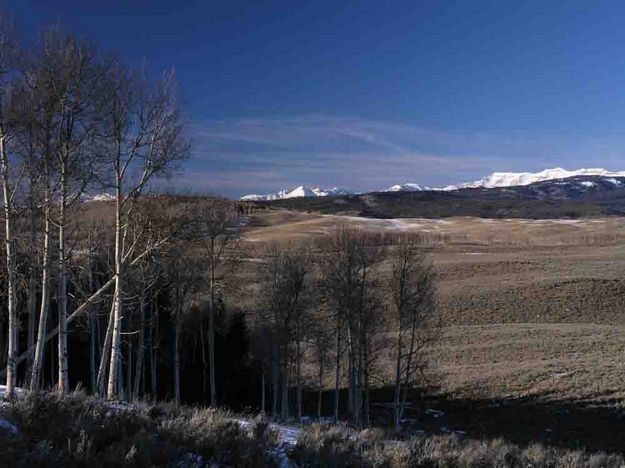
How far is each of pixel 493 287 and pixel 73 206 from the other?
47.2m

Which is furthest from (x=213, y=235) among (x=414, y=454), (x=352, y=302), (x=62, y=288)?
(x=414, y=454)

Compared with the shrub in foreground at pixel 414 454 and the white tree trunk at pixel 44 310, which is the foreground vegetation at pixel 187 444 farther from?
the white tree trunk at pixel 44 310

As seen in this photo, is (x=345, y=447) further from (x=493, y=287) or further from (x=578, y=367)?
(x=493, y=287)

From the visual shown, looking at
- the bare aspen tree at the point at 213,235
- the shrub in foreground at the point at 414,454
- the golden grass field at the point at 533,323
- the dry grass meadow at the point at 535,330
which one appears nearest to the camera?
the shrub in foreground at the point at 414,454

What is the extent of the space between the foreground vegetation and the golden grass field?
2226 cm

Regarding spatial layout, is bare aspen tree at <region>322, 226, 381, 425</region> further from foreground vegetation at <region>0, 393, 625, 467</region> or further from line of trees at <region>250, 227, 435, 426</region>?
foreground vegetation at <region>0, 393, 625, 467</region>

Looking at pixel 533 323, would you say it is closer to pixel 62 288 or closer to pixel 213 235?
pixel 213 235

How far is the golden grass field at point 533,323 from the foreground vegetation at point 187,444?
73.0 ft

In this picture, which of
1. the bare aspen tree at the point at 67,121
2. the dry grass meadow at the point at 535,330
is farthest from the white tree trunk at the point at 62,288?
the dry grass meadow at the point at 535,330

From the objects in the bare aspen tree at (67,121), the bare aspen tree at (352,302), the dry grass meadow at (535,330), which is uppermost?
the bare aspen tree at (67,121)

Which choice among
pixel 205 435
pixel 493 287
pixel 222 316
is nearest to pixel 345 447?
pixel 205 435

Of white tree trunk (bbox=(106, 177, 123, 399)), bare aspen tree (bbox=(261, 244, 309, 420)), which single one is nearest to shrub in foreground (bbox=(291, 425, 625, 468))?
white tree trunk (bbox=(106, 177, 123, 399))

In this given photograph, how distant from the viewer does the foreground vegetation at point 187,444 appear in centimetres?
575

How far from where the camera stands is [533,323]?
4528cm
